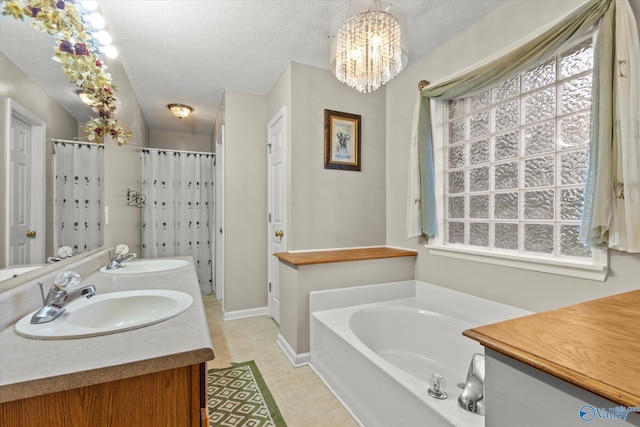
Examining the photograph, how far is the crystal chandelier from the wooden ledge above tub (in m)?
1.23

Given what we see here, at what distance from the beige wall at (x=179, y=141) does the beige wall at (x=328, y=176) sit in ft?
8.64

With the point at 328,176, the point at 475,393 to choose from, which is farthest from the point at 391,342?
the point at 328,176

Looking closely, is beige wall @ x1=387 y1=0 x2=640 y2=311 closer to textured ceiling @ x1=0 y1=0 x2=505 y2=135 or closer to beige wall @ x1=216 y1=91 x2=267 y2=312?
textured ceiling @ x1=0 y1=0 x2=505 y2=135

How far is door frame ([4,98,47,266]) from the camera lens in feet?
2.74

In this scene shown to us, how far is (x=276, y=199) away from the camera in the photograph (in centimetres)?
288

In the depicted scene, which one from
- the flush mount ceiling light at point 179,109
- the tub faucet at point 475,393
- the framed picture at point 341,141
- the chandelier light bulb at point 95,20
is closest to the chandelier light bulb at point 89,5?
the chandelier light bulb at point 95,20

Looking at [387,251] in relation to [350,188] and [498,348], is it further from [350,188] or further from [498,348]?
[498,348]

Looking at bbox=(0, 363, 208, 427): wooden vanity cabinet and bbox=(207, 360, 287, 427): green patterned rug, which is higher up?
bbox=(0, 363, 208, 427): wooden vanity cabinet

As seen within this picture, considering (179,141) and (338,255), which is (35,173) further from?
(179,141)

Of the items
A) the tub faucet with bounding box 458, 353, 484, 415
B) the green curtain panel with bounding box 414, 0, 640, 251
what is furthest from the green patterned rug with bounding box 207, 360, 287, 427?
the green curtain panel with bounding box 414, 0, 640, 251

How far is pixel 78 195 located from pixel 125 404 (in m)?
1.16

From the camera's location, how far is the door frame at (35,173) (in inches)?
32.9

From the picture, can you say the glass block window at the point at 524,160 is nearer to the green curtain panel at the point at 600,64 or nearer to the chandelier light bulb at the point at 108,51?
the green curtain panel at the point at 600,64

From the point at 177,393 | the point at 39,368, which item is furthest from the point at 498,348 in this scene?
the point at 39,368
